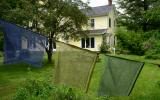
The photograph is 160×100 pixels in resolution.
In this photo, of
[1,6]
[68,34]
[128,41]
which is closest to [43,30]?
[68,34]

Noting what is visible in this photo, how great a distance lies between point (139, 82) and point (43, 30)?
10.4 meters

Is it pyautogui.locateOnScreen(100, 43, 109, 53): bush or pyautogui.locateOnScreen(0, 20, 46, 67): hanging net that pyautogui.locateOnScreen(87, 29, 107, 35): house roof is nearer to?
pyautogui.locateOnScreen(100, 43, 109, 53): bush

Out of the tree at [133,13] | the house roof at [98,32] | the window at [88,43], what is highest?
the tree at [133,13]

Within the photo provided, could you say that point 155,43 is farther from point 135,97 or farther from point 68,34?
point 68,34

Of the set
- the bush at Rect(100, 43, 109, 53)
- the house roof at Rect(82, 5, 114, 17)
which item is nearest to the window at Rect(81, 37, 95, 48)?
the house roof at Rect(82, 5, 114, 17)

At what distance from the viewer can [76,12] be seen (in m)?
23.1

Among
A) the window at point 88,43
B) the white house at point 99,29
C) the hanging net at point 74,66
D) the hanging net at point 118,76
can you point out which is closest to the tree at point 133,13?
the white house at point 99,29

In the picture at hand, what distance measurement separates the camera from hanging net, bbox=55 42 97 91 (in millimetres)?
Answer: 8673

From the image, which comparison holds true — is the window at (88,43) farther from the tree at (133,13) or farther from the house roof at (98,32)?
the tree at (133,13)

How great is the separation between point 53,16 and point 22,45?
36.5 feet

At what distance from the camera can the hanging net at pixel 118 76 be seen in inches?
322

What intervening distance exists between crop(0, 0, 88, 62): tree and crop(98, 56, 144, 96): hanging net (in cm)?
1378

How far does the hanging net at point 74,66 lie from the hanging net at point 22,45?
1.75m

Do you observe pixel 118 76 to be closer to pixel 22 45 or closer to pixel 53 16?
pixel 22 45
